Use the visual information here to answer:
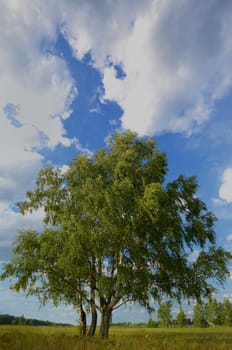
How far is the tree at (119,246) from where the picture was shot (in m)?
20.2

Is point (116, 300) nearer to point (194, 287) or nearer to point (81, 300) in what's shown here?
point (81, 300)

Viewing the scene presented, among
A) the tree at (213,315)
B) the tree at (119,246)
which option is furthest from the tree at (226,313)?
the tree at (119,246)

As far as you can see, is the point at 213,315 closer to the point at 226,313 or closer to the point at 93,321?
the point at 226,313

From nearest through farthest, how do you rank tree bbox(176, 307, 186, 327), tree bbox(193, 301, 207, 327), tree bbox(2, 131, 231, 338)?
tree bbox(2, 131, 231, 338) → tree bbox(193, 301, 207, 327) → tree bbox(176, 307, 186, 327)

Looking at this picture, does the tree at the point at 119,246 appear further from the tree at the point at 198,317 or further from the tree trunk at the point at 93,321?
A: the tree at the point at 198,317

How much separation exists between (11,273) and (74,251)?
6224 millimetres

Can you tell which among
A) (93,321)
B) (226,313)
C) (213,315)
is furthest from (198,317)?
(93,321)

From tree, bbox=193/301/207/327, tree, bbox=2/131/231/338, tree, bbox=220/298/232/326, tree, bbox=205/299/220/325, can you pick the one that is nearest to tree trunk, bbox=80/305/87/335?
tree, bbox=2/131/231/338

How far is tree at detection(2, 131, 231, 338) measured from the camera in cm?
2019

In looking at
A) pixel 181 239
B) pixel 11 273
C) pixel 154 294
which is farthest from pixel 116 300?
pixel 11 273

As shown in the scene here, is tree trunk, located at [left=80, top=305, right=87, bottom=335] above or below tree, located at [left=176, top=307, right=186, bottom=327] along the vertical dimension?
below

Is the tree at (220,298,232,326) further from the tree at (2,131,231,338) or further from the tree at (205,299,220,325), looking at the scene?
the tree at (2,131,231,338)

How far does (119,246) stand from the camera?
21.0m

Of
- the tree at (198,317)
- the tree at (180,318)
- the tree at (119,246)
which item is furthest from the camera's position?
the tree at (180,318)
